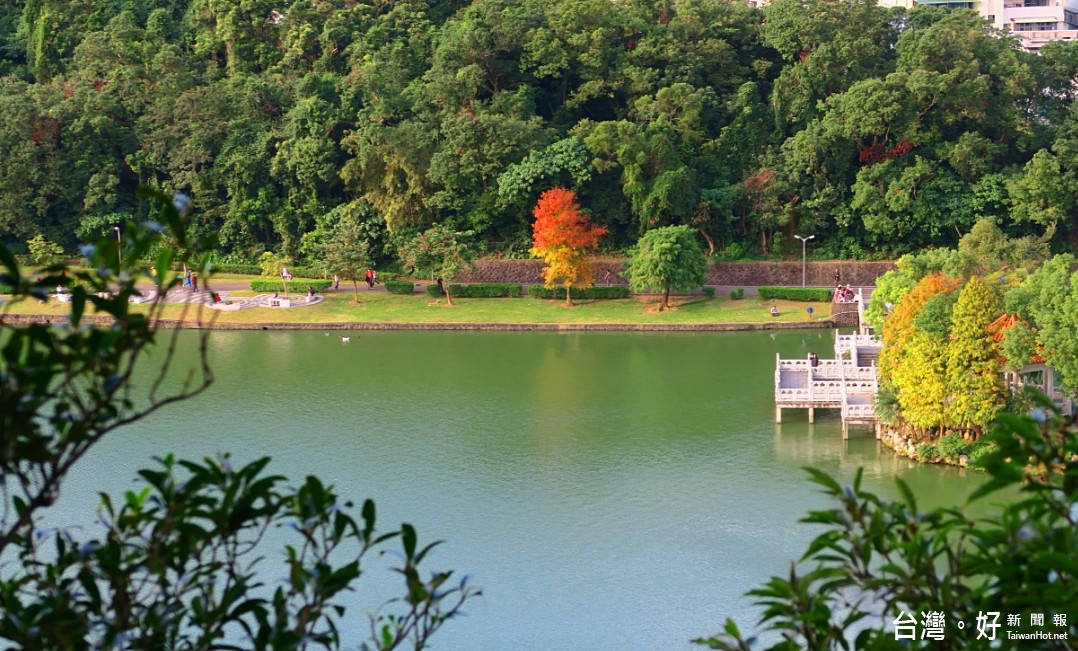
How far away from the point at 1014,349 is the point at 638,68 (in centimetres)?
2674

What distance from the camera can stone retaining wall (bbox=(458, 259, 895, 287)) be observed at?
149 ft

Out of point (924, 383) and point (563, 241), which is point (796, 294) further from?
point (924, 383)

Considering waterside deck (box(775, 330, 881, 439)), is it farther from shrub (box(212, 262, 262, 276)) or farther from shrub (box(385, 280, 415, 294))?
shrub (box(212, 262, 262, 276))

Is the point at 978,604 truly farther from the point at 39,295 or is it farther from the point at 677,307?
the point at 677,307

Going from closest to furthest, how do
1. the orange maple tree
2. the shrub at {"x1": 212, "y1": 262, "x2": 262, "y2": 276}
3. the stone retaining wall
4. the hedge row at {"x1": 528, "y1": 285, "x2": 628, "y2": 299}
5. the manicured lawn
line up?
the manicured lawn
the orange maple tree
the hedge row at {"x1": 528, "y1": 285, "x2": 628, "y2": 299}
the stone retaining wall
the shrub at {"x1": 212, "y1": 262, "x2": 262, "y2": 276}

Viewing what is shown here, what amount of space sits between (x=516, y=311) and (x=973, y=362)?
63.6 feet

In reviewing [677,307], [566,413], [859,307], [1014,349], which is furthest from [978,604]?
[677,307]

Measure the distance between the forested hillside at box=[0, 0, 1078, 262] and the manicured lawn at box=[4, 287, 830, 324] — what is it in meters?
3.66

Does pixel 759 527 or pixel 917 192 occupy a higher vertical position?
pixel 917 192

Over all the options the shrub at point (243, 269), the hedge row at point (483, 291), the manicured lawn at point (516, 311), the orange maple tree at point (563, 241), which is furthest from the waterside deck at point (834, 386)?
the shrub at point (243, 269)

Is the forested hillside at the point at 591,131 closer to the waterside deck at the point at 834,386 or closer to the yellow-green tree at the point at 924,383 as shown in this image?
the waterside deck at the point at 834,386

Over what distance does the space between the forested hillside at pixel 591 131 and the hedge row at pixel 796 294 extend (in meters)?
4.10

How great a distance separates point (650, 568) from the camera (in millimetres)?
20578

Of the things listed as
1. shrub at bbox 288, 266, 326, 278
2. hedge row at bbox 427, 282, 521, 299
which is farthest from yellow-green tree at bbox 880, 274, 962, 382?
shrub at bbox 288, 266, 326, 278
